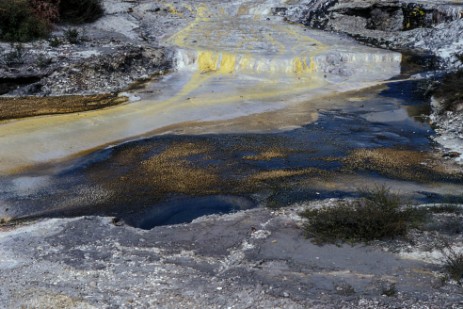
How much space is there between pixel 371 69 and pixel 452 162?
7.98 metres

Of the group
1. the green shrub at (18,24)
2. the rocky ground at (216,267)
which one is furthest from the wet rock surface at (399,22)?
the rocky ground at (216,267)

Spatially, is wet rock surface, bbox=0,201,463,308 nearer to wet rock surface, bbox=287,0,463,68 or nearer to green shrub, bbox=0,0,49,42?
green shrub, bbox=0,0,49,42

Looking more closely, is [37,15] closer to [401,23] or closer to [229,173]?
[229,173]

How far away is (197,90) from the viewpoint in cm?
1554

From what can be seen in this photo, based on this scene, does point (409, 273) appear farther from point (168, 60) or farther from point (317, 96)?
point (168, 60)

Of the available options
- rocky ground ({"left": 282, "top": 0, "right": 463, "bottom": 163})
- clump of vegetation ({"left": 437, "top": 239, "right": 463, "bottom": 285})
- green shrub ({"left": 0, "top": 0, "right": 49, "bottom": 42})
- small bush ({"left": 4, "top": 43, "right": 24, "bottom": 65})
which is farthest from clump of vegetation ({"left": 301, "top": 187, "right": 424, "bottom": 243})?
green shrub ({"left": 0, "top": 0, "right": 49, "bottom": 42})

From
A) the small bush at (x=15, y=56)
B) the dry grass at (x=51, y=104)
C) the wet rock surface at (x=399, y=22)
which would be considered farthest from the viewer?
the wet rock surface at (x=399, y=22)

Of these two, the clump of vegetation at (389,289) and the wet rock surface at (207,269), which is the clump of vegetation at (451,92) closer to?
the wet rock surface at (207,269)

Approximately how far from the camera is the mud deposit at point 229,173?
8742mm

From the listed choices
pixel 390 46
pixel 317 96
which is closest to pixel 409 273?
pixel 317 96

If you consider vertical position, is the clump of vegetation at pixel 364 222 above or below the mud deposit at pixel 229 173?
above

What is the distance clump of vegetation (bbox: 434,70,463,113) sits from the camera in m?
13.1

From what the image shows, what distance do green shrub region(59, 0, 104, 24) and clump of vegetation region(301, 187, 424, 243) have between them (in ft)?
49.4

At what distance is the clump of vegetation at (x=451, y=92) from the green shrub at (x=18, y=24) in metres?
12.2
